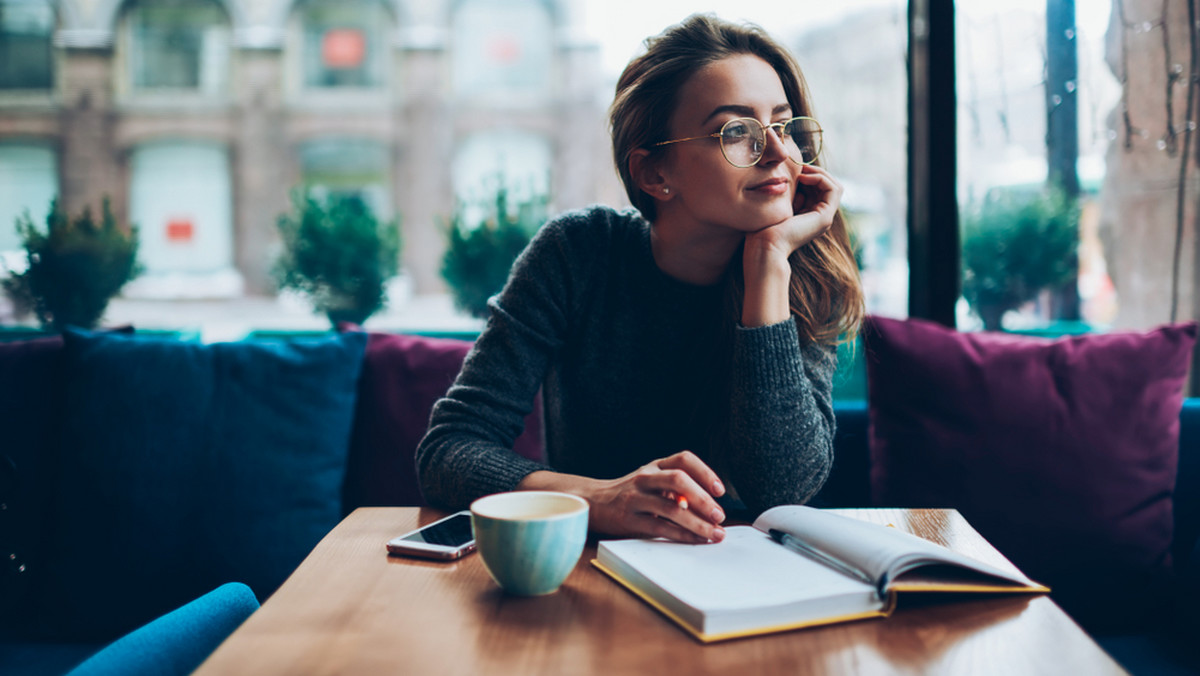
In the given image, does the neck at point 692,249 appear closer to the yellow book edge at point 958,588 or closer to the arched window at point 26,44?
the yellow book edge at point 958,588

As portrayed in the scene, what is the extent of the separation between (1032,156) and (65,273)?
3.02m

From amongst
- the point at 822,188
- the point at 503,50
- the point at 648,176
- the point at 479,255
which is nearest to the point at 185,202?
the point at 503,50

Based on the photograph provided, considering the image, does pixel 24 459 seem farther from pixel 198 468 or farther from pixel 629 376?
pixel 629 376

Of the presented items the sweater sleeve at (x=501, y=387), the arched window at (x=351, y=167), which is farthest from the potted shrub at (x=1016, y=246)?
the arched window at (x=351, y=167)

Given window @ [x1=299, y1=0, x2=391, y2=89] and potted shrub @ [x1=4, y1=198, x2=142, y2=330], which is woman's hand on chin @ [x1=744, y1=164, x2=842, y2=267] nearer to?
potted shrub @ [x1=4, y1=198, x2=142, y2=330]

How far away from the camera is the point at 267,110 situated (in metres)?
3.27

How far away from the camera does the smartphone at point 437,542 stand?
79 centimetres

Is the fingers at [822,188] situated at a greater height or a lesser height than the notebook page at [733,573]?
greater

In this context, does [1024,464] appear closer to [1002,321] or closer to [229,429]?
[1002,321]

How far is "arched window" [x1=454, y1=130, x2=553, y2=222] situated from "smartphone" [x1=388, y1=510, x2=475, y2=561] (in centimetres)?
173

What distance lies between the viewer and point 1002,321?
90.7 inches

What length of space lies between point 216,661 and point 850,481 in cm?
137

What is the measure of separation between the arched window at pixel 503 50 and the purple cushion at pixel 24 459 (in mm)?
1975

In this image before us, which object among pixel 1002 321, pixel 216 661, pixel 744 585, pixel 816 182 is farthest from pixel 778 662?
pixel 1002 321
